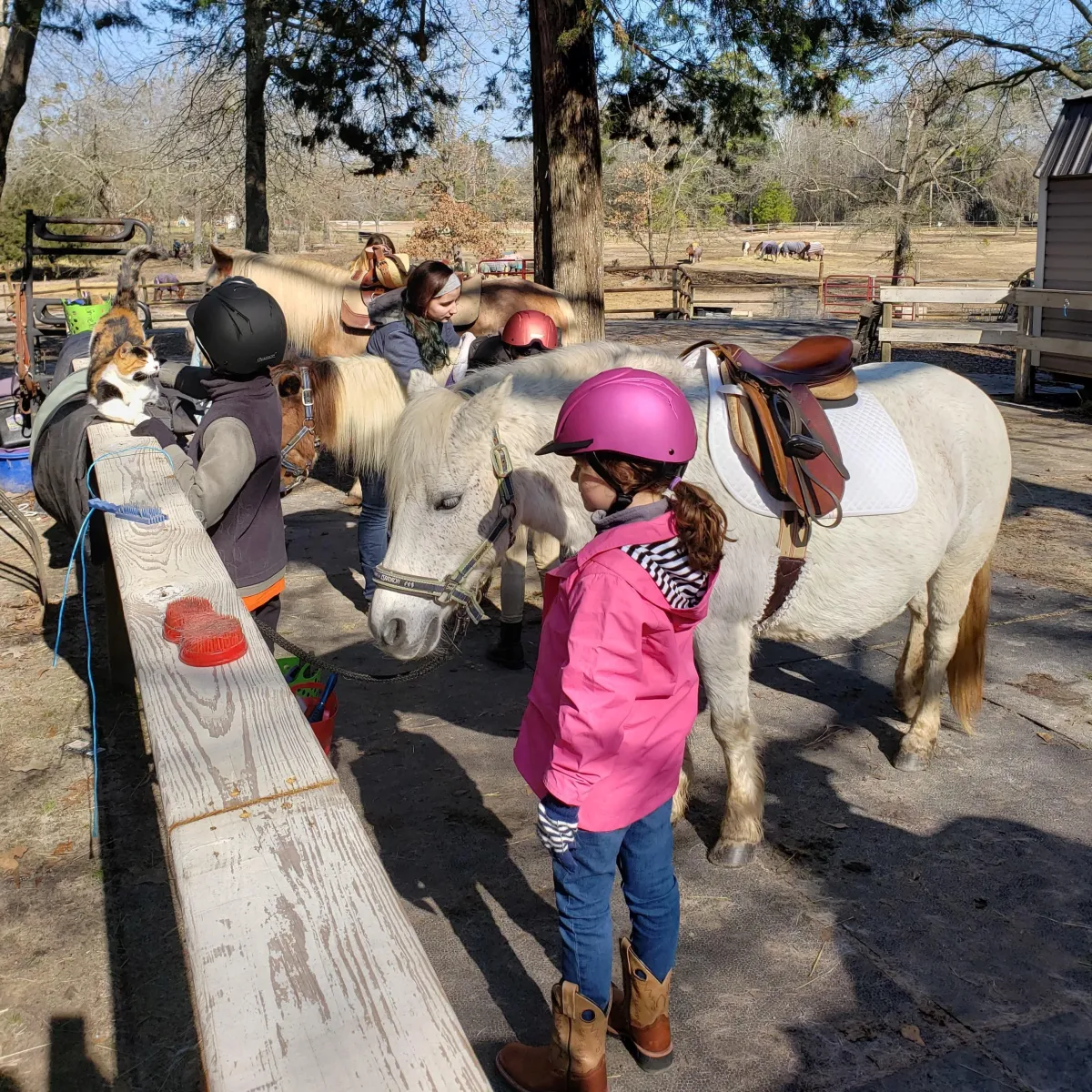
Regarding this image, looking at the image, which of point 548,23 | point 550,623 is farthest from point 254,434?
point 548,23

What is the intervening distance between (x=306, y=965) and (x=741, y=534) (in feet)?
6.79

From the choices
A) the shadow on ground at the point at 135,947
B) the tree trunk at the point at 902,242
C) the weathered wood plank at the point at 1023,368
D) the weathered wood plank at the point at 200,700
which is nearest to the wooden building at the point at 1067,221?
the weathered wood plank at the point at 1023,368

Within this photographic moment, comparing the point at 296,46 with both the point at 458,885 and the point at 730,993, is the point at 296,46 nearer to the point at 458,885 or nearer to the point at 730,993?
the point at 458,885

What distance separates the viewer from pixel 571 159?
7309 mm

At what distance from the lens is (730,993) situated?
8.52 feet

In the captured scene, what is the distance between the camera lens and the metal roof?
497 inches

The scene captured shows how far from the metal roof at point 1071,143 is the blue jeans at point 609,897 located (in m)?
13.7

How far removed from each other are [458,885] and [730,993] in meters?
0.96

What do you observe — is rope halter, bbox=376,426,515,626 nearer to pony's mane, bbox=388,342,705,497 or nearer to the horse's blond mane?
pony's mane, bbox=388,342,705,497

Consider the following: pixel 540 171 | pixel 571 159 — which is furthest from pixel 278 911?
pixel 540 171

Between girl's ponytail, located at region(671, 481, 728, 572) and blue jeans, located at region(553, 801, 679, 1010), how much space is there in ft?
2.02

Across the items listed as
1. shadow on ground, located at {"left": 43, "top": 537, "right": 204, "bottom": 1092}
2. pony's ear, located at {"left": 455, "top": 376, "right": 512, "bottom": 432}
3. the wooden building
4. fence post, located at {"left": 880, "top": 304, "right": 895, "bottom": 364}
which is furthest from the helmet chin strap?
fence post, located at {"left": 880, "top": 304, "right": 895, "bottom": 364}

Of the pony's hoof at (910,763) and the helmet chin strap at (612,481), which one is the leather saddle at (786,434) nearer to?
the helmet chin strap at (612,481)

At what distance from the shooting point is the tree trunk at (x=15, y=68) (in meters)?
10.8
